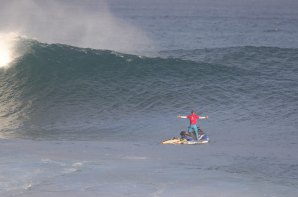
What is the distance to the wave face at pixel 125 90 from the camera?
2719cm

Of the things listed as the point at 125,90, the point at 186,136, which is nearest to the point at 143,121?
the point at 186,136

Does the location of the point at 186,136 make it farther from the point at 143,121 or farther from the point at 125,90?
the point at 125,90

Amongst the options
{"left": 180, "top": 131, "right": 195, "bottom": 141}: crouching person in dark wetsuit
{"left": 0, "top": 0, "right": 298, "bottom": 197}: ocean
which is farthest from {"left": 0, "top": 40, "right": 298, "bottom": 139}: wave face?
{"left": 180, "top": 131, "right": 195, "bottom": 141}: crouching person in dark wetsuit

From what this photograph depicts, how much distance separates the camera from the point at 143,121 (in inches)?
1067

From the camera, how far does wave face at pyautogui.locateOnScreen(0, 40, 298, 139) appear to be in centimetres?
2719

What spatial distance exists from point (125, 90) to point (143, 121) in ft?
A: 16.7

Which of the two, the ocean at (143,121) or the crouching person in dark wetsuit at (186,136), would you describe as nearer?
the ocean at (143,121)

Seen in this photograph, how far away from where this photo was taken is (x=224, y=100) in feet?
98.3

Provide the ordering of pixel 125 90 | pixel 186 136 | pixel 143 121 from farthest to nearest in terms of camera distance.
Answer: pixel 125 90 → pixel 143 121 → pixel 186 136

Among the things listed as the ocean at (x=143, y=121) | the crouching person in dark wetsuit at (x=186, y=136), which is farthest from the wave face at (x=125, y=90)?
the crouching person in dark wetsuit at (x=186, y=136)

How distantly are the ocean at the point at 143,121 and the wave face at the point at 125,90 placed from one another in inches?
2.0

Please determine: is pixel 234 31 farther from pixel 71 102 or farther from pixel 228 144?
pixel 228 144

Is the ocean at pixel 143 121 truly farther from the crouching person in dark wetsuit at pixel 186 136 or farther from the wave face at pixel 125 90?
the crouching person in dark wetsuit at pixel 186 136

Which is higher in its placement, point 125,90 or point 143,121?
point 125,90
